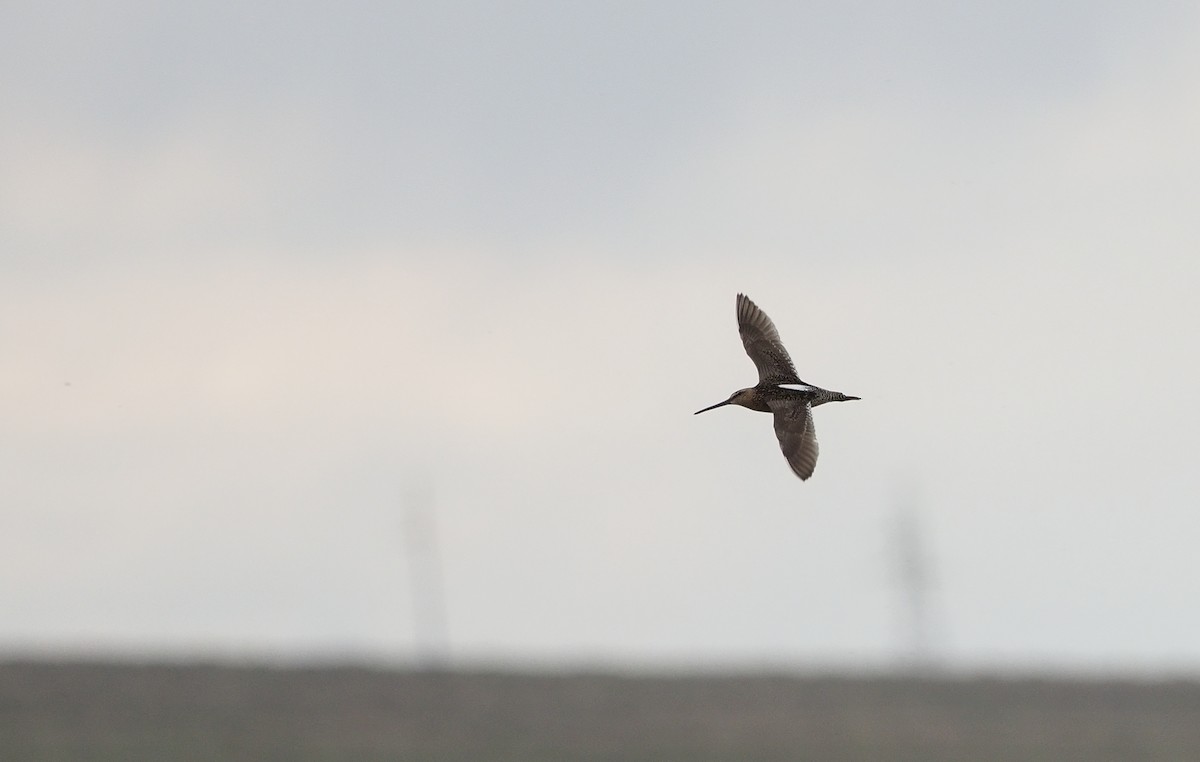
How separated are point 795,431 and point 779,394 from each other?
62cm

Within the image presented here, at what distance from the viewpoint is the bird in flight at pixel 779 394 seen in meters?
25.5

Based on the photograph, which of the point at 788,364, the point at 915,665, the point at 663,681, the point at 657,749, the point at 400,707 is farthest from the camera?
the point at 915,665

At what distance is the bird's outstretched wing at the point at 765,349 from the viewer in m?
25.5

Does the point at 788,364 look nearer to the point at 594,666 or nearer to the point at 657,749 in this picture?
the point at 657,749

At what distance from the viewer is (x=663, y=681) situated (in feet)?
301

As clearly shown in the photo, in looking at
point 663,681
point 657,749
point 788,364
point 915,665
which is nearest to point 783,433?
point 788,364

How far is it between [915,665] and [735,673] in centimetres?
1076

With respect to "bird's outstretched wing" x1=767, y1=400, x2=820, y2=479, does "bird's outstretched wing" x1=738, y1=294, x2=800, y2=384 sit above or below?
above

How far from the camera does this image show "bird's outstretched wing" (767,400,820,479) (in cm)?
2567

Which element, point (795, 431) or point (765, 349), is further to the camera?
point (795, 431)

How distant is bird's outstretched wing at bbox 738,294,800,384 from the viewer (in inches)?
1006

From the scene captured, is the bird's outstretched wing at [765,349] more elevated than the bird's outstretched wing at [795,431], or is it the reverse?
the bird's outstretched wing at [765,349]

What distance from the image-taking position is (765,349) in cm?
2561

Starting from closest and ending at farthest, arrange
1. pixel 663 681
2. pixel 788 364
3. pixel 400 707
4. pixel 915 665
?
pixel 788 364 < pixel 400 707 < pixel 663 681 < pixel 915 665
